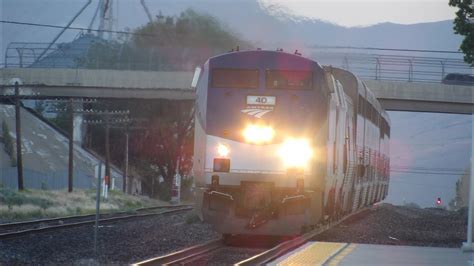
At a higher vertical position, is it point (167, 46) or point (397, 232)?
point (167, 46)

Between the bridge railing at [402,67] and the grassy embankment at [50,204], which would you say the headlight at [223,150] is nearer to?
the grassy embankment at [50,204]

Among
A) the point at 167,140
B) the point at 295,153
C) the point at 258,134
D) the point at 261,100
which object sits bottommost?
the point at 295,153

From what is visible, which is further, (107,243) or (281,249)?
(107,243)

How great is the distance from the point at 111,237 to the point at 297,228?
5.31m

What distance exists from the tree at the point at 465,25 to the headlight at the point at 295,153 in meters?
4.85

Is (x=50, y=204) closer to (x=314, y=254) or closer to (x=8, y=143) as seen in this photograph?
(x=8, y=143)

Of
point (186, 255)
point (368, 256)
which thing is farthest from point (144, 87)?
point (368, 256)

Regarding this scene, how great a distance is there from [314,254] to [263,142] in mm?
3606

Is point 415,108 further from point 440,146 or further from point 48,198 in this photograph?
point 440,146

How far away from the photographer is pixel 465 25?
1958 centimetres

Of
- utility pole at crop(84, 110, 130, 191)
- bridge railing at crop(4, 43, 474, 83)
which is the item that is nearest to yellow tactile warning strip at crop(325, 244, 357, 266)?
bridge railing at crop(4, 43, 474, 83)

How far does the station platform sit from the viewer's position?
1342 cm

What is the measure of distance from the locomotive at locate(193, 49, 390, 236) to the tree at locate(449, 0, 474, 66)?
3469 mm

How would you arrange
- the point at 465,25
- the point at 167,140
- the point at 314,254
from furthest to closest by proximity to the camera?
the point at 167,140
the point at 465,25
the point at 314,254
